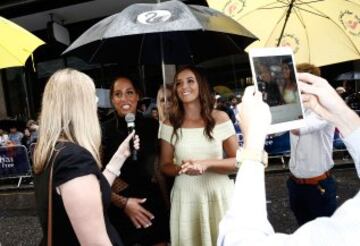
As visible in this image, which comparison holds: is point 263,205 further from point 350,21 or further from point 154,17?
point 350,21

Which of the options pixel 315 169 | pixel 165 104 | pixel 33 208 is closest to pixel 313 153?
pixel 315 169

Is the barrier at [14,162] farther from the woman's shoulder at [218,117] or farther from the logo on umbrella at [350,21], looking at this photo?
the logo on umbrella at [350,21]

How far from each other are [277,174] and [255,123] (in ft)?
25.9

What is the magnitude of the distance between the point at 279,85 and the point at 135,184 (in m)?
1.91

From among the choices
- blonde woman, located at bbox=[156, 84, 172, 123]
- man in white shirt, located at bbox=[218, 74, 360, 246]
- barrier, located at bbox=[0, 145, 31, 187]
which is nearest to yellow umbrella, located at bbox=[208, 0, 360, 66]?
blonde woman, located at bbox=[156, 84, 172, 123]

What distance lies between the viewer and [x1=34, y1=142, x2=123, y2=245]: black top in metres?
1.92

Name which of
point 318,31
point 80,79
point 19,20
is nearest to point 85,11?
point 19,20

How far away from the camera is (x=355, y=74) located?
43.6ft

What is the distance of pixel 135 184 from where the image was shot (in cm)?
331

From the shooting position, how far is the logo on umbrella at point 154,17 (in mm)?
2998

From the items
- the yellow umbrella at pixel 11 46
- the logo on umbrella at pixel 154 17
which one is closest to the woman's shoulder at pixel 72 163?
the logo on umbrella at pixel 154 17

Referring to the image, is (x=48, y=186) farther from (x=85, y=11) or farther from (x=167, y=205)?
(x=85, y=11)

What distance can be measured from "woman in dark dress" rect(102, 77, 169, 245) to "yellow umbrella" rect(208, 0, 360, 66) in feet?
3.43

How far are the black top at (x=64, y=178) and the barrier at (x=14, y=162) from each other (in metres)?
8.14
